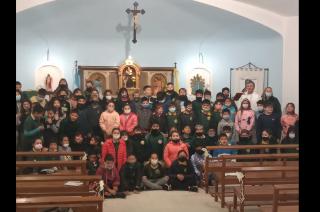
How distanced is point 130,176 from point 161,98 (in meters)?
2.11

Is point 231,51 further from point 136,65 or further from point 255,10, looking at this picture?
point 136,65

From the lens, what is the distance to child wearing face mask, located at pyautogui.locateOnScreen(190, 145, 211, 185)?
25.4 feet

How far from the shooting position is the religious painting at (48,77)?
984cm

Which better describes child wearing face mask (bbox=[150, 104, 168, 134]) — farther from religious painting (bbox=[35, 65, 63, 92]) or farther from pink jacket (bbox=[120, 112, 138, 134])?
religious painting (bbox=[35, 65, 63, 92])

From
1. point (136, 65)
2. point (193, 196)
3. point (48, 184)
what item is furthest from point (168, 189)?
point (136, 65)

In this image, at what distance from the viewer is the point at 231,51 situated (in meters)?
10.4

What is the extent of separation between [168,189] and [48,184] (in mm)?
2631

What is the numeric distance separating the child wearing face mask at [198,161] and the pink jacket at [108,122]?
1.55 metres

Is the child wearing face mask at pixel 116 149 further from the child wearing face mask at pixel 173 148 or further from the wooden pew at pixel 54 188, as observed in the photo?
the wooden pew at pixel 54 188

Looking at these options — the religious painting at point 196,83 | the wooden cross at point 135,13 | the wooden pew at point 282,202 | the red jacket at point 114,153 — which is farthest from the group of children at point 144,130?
the wooden pew at point 282,202

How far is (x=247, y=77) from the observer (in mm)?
10312

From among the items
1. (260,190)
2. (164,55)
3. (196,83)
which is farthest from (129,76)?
(260,190)
